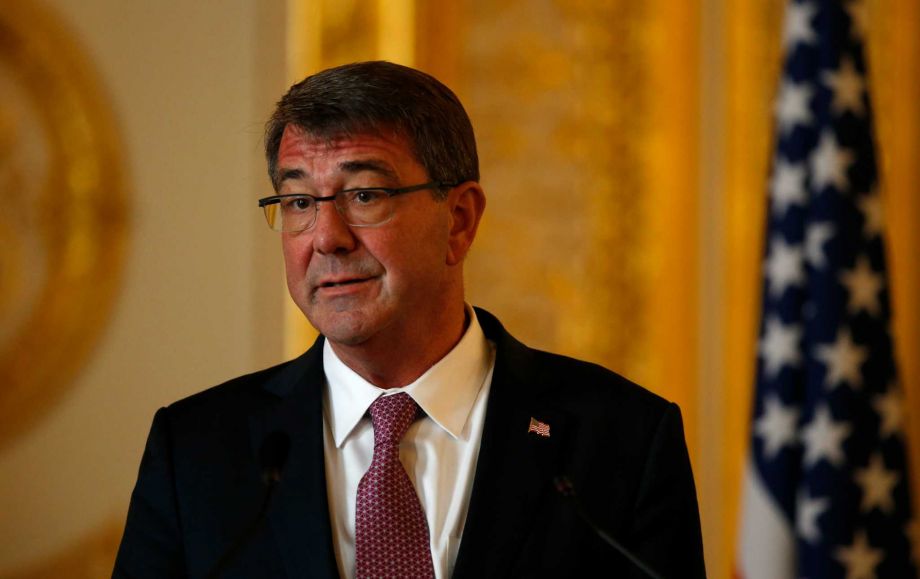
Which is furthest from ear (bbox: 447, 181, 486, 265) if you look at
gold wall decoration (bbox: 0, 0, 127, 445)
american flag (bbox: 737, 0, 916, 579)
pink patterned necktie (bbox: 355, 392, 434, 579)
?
gold wall decoration (bbox: 0, 0, 127, 445)

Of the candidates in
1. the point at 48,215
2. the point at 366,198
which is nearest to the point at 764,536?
the point at 366,198

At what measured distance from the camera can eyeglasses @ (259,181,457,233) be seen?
206cm

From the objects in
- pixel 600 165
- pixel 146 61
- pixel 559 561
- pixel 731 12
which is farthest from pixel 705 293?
pixel 559 561

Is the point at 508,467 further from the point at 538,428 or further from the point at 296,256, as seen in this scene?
the point at 296,256

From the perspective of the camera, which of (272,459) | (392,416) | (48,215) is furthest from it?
(48,215)

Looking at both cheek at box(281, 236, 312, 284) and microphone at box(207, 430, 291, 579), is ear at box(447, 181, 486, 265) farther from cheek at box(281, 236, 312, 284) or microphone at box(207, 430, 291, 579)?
microphone at box(207, 430, 291, 579)

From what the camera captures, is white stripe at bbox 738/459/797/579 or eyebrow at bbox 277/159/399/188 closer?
eyebrow at bbox 277/159/399/188

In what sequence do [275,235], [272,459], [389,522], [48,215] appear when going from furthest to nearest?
[275,235] → [48,215] → [389,522] → [272,459]

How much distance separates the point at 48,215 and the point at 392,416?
2.09 meters

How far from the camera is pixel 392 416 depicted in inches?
84.0

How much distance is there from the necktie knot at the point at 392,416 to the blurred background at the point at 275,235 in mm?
1730

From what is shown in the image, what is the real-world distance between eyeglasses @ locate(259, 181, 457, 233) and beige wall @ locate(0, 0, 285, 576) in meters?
1.88

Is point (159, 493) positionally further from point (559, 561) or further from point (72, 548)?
point (72, 548)

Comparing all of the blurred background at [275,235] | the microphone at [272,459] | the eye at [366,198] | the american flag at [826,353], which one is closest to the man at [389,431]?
the eye at [366,198]
